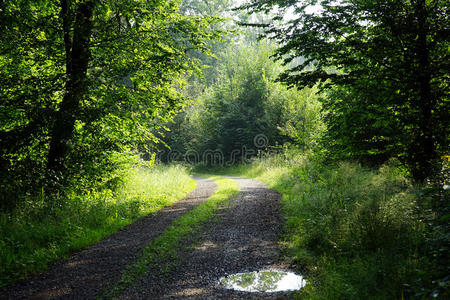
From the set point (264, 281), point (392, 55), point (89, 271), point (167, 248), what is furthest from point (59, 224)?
point (392, 55)

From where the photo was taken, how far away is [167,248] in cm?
650

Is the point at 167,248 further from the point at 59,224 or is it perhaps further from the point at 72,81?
the point at 72,81

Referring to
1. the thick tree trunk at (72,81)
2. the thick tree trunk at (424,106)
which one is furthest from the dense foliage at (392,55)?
the thick tree trunk at (72,81)

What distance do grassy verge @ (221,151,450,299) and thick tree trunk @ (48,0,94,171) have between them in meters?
7.14

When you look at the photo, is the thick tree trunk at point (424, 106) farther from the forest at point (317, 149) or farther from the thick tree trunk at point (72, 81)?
the thick tree trunk at point (72, 81)

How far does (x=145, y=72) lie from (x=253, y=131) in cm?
2412

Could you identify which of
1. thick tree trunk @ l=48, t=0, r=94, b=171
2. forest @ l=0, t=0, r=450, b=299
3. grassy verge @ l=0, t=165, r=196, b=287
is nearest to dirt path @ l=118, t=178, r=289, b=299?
forest @ l=0, t=0, r=450, b=299

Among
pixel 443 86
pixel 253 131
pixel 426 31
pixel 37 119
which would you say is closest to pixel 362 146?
pixel 443 86

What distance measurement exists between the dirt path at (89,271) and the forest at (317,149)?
324mm

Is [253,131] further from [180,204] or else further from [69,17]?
[69,17]

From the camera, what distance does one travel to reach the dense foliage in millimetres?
5695

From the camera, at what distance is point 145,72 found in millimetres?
10078

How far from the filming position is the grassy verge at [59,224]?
5.55 metres

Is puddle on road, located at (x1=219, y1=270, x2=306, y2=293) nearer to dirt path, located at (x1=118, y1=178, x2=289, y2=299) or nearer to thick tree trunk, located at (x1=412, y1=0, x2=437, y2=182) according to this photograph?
dirt path, located at (x1=118, y1=178, x2=289, y2=299)
